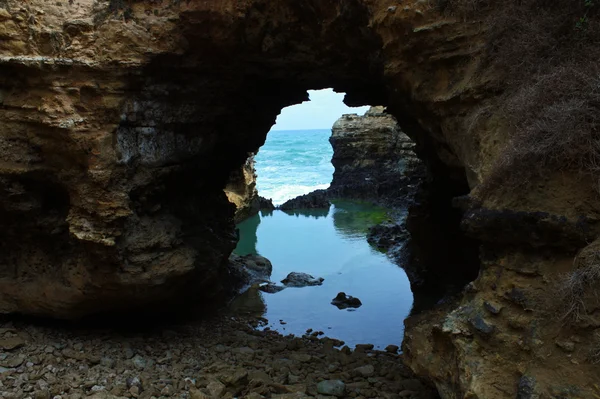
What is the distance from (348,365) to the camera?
8.25 metres

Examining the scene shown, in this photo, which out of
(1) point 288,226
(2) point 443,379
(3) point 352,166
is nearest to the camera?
(2) point 443,379

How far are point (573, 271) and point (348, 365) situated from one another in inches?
183

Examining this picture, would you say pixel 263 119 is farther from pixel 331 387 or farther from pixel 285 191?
pixel 285 191

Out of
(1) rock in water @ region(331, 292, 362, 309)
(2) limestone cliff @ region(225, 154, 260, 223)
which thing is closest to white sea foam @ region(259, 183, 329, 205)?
(2) limestone cliff @ region(225, 154, 260, 223)

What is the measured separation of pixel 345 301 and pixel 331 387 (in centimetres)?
571

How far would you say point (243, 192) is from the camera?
26.3 meters

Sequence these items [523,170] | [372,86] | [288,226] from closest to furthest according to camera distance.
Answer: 1. [523,170]
2. [372,86]
3. [288,226]

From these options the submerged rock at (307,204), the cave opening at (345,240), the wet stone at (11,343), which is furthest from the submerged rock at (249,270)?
the submerged rock at (307,204)

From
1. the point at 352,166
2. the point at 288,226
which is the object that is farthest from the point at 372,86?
the point at 352,166

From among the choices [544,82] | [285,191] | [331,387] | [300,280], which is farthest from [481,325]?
[285,191]

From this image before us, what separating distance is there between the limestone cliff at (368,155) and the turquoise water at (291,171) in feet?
18.7

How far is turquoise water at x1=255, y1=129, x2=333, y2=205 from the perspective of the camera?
154ft

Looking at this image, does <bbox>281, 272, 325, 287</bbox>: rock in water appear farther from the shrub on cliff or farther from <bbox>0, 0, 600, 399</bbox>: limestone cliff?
the shrub on cliff

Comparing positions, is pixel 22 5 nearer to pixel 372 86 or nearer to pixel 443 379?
pixel 372 86
